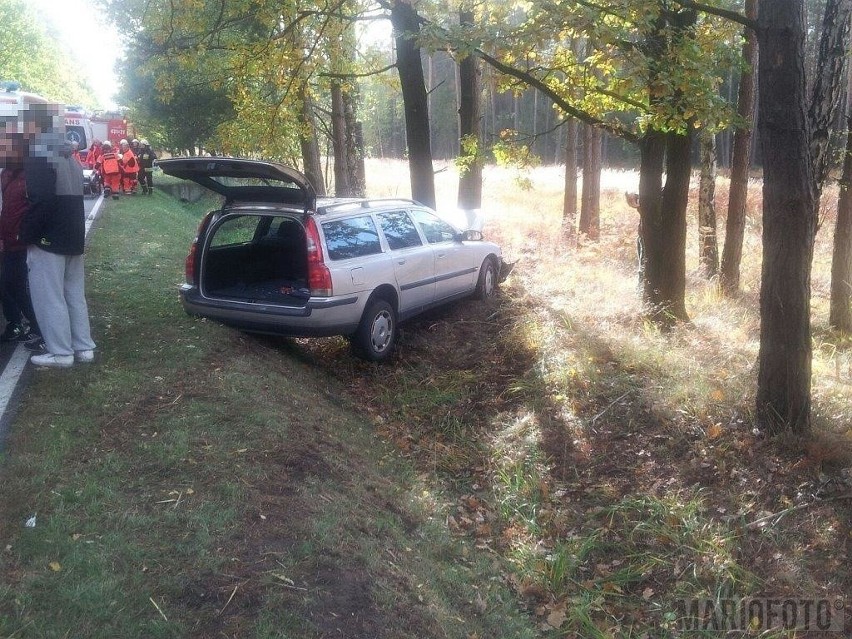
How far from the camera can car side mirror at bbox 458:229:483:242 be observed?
982cm

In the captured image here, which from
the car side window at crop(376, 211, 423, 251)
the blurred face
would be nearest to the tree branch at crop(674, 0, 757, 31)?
the car side window at crop(376, 211, 423, 251)

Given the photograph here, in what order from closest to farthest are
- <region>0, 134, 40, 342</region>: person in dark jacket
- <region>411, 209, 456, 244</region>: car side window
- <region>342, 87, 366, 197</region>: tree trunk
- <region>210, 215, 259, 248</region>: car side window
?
<region>0, 134, 40, 342</region>: person in dark jacket → <region>210, 215, 259, 248</region>: car side window → <region>411, 209, 456, 244</region>: car side window → <region>342, 87, 366, 197</region>: tree trunk

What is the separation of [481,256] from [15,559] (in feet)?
24.6

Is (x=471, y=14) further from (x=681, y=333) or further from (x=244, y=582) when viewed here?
(x=244, y=582)

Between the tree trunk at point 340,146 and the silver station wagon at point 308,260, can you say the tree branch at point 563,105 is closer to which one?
the silver station wagon at point 308,260

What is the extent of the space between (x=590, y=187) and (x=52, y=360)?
14.1 metres

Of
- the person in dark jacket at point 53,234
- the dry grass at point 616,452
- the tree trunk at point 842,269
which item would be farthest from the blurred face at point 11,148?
the tree trunk at point 842,269

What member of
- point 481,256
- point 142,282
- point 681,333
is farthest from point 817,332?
point 142,282

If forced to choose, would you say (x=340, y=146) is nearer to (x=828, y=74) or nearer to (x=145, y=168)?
(x=145, y=168)

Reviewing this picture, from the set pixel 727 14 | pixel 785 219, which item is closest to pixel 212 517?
pixel 785 219

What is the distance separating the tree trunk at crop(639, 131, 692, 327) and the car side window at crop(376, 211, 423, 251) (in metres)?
2.82

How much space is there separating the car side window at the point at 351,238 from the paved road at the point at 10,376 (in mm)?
2803

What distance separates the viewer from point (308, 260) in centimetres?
724

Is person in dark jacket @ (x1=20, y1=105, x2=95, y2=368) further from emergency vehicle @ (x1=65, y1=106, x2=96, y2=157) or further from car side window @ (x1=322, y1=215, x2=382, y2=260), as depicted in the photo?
emergency vehicle @ (x1=65, y1=106, x2=96, y2=157)
